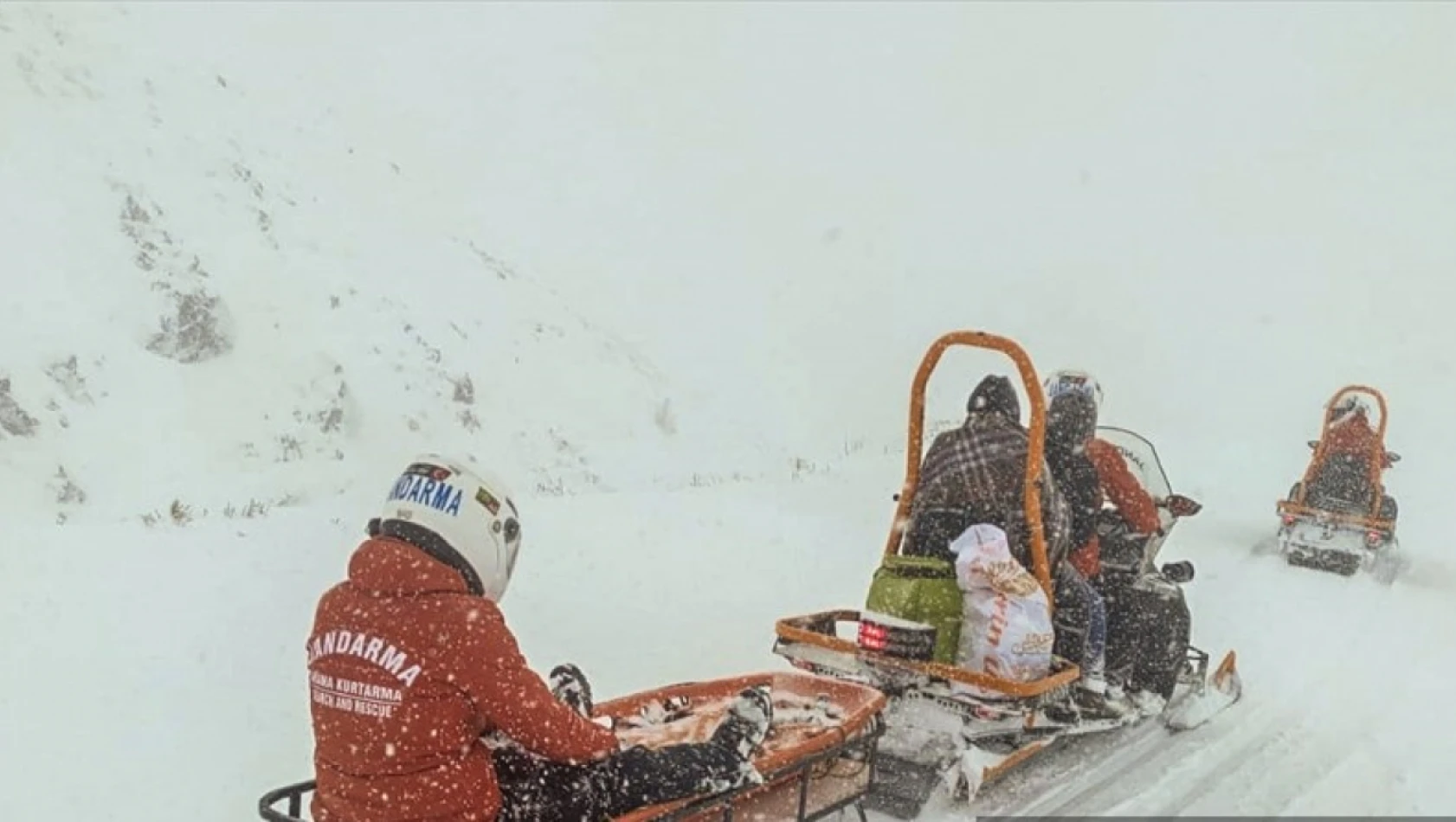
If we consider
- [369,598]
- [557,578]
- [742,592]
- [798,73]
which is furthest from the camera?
[798,73]

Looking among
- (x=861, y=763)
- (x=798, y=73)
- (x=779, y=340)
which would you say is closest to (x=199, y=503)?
(x=861, y=763)

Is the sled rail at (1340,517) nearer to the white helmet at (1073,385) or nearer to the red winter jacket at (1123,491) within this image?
the red winter jacket at (1123,491)

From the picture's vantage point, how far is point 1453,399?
97.9 feet

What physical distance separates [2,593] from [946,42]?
46904 millimetres

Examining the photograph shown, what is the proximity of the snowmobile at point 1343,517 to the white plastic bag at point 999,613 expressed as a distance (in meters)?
8.20

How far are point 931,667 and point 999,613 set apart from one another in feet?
1.43

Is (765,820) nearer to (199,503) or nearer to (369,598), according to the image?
(369,598)

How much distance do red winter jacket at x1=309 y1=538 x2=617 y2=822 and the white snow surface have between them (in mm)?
2282

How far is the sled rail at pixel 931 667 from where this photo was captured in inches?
228

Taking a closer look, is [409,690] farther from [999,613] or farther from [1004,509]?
[1004,509]

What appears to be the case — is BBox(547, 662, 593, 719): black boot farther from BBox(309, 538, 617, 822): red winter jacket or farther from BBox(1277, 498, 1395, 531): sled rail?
BBox(1277, 498, 1395, 531): sled rail

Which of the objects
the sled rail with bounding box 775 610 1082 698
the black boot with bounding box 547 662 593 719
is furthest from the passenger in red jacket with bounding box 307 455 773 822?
the sled rail with bounding box 775 610 1082 698

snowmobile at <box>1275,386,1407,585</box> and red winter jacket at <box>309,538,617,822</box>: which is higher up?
snowmobile at <box>1275,386,1407,585</box>

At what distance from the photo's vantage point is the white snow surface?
694 cm
